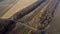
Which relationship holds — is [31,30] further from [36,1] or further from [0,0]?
[0,0]

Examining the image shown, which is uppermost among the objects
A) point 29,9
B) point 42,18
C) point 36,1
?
point 36,1

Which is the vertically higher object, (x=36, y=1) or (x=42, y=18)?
(x=36, y=1)

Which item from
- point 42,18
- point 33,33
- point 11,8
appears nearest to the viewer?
point 33,33

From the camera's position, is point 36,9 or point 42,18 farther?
point 36,9

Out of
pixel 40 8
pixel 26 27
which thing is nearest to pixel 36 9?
pixel 40 8

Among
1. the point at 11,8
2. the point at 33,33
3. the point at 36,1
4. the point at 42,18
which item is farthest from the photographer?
the point at 36,1

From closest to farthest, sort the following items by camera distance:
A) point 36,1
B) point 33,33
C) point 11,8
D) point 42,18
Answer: point 33,33
point 42,18
point 11,8
point 36,1

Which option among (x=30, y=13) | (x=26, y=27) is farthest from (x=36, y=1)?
(x=26, y=27)

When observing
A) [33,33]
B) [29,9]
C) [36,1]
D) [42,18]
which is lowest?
[33,33]

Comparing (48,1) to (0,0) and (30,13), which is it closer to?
(30,13)
